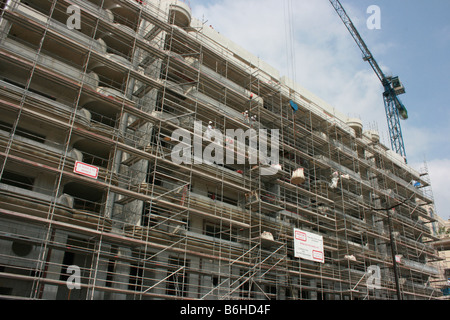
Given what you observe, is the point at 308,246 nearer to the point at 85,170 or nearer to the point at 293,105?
the point at 293,105

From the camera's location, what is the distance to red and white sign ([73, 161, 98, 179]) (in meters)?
14.8

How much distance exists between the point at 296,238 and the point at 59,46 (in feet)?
52.0

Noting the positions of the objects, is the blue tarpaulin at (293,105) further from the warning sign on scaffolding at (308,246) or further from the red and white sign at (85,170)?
the red and white sign at (85,170)

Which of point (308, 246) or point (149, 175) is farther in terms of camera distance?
point (308, 246)

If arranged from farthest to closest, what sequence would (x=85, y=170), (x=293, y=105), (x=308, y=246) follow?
(x=293, y=105), (x=308, y=246), (x=85, y=170)

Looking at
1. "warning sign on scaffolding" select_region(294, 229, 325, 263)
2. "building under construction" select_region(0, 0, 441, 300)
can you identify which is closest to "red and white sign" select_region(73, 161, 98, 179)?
"building under construction" select_region(0, 0, 441, 300)

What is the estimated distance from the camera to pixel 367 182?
32.0 meters

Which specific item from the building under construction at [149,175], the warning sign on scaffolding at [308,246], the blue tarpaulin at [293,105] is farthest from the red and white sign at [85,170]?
the blue tarpaulin at [293,105]

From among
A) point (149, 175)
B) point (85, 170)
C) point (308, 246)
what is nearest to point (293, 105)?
point (308, 246)

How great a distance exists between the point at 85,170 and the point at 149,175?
13.0ft

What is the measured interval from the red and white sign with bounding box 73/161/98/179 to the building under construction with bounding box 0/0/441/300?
57 millimetres

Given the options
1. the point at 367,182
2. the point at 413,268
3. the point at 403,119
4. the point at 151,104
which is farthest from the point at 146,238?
the point at 403,119

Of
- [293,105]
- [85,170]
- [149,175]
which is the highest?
[293,105]

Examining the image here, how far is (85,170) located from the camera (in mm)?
15047
